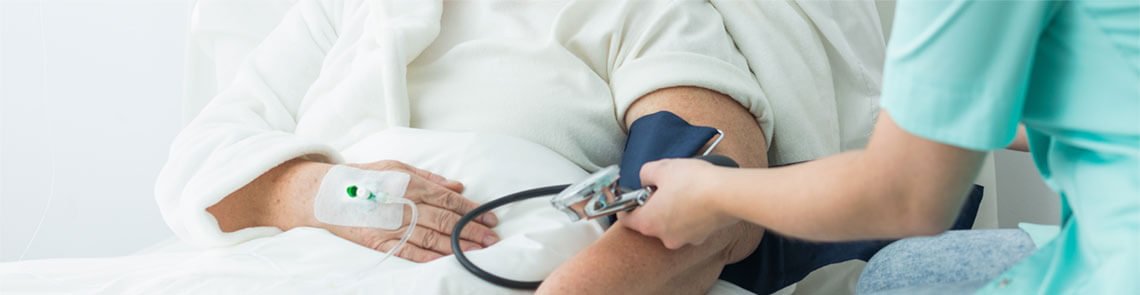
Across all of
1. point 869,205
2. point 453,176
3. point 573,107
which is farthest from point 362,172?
point 869,205

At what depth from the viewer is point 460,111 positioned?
1.57 metres

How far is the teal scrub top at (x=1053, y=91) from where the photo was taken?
2.39 feet

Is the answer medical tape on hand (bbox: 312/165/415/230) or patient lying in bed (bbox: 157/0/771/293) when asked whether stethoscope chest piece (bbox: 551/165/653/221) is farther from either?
medical tape on hand (bbox: 312/165/415/230)

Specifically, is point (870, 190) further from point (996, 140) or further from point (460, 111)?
point (460, 111)

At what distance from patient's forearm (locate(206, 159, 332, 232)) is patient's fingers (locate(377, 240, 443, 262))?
0.12m

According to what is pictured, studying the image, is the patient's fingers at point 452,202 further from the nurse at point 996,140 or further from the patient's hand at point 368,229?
the nurse at point 996,140

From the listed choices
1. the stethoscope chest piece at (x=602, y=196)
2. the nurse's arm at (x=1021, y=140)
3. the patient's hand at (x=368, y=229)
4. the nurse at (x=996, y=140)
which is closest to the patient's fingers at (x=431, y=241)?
the patient's hand at (x=368, y=229)

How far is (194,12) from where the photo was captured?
2027 mm

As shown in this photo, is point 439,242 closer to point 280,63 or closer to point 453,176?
point 453,176

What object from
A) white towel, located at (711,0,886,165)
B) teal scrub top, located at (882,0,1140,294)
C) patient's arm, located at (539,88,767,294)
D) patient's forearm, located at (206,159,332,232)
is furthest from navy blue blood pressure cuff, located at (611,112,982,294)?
teal scrub top, located at (882,0,1140,294)

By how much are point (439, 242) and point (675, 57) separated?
42 centimetres

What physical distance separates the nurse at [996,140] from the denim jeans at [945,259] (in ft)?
0.65

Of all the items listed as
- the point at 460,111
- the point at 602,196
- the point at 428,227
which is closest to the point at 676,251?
the point at 602,196

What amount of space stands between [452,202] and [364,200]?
108 millimetres
